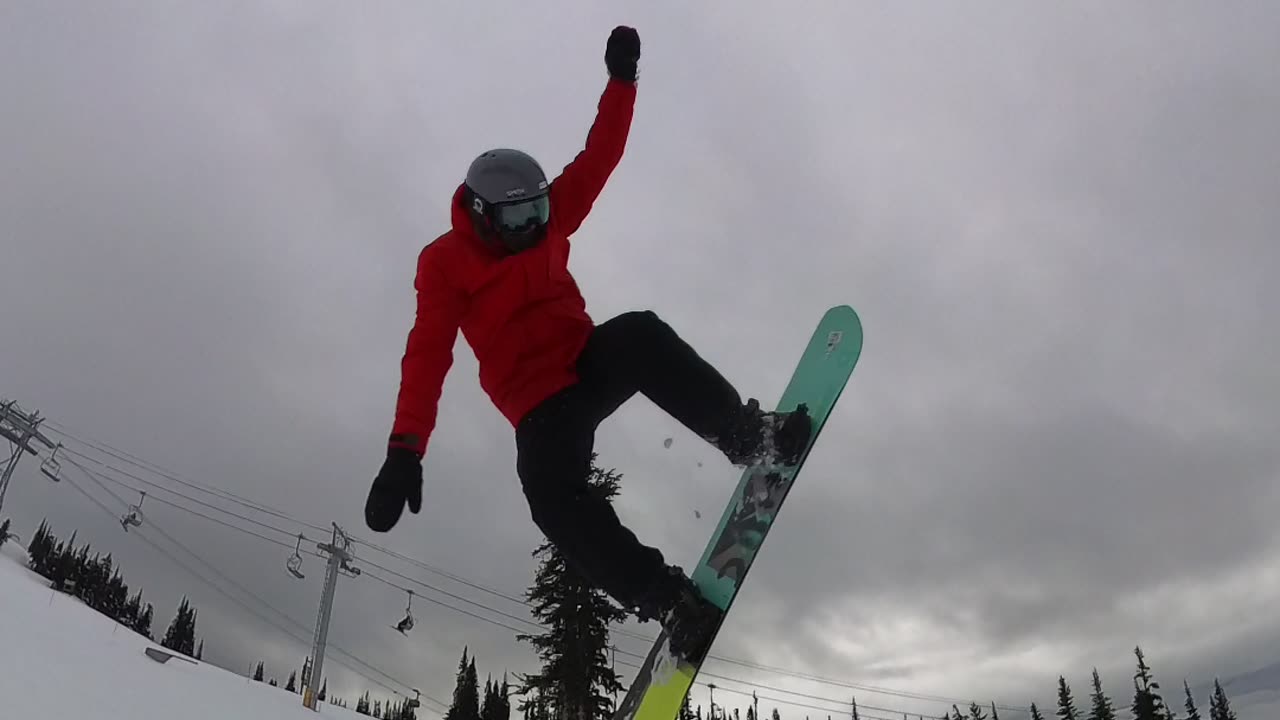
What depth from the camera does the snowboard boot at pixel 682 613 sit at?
9.73ft

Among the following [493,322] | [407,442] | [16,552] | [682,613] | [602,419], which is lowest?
[682,613]

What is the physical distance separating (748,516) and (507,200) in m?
1.77

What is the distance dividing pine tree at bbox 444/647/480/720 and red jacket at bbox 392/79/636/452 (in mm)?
35439

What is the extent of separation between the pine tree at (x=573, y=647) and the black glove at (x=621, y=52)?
48.1ft

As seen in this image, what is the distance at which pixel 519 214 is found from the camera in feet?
10.5

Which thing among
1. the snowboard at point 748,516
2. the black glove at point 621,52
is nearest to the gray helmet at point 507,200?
the black glove at point 621,52

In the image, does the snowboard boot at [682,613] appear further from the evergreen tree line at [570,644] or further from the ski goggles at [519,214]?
the evergreen tree line at [570,644]

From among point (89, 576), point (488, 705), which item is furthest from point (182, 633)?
point (488, 705)

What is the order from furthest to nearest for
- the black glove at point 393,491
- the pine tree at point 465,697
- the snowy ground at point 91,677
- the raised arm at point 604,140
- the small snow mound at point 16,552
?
the small snow mound at point 16,552, the pine tree at point 465,697, the snowy ground at point 91,677, the raised arm at point 604,140, the black glove at point 393,491

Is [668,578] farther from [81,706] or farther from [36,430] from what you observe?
[36,430]

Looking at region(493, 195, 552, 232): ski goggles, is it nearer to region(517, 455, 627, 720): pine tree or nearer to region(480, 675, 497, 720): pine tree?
region(517, 455, 627, 720): pine tree

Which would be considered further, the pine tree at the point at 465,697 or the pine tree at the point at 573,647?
the pine tree at the point at 465,697

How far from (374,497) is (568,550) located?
77cm

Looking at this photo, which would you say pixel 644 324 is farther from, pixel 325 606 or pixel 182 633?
pixel 182 633
